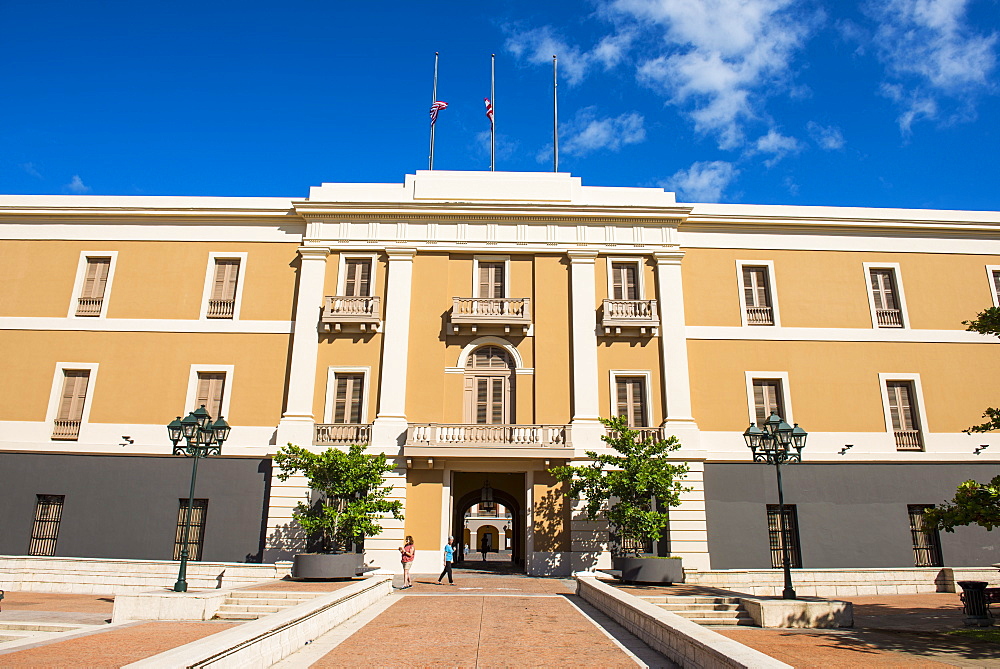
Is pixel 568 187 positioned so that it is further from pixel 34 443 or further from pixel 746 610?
pixel 34 443

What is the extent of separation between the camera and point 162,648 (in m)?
8.37

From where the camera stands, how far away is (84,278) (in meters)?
23.1

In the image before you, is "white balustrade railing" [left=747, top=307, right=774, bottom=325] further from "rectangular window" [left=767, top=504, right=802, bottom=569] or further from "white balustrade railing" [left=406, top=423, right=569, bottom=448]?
"white balustrade railing" [left=406, top=423, right=569, bottom=448]

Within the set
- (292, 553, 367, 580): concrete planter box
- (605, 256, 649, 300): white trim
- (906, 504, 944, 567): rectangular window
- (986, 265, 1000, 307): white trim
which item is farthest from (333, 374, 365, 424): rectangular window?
(986, 265, 1000, 307): white trim

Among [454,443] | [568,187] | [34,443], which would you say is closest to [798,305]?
[568,187]

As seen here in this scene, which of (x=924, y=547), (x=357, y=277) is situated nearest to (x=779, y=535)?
(x=924, y=547)

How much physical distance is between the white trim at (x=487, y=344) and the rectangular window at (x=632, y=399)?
129 inches

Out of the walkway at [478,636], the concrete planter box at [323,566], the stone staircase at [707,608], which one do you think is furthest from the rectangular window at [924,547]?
the concrete planter box at [323,566]

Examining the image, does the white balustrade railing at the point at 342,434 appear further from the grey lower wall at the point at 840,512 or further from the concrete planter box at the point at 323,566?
the grey lower wall at the point at 840,512

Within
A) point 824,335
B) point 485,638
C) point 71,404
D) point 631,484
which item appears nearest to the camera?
point 485,638

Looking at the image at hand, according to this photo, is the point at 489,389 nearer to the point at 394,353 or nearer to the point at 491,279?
the point at 394,353

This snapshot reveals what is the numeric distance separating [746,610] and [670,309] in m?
12.2

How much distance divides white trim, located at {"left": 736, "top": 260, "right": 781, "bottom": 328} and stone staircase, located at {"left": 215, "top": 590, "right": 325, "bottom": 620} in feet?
53.4

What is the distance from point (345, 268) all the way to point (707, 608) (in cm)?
1584
